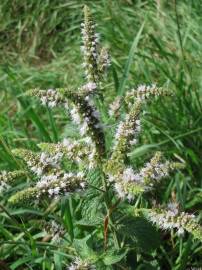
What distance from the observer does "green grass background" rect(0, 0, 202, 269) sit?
3199 mm

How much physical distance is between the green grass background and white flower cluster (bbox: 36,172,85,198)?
0.78 metres

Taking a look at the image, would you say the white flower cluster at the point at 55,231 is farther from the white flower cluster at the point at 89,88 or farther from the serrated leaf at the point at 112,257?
the white flower cluster at the point at 89,88

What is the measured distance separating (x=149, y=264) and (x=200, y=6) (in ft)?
8.27

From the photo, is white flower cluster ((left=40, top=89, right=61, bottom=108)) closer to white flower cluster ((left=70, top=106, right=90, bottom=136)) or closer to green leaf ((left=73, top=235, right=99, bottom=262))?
white flower cluster ((left=70, top=106, right=90, bottom=136))

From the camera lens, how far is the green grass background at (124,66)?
3.20 metres

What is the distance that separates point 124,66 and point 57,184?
1624mm

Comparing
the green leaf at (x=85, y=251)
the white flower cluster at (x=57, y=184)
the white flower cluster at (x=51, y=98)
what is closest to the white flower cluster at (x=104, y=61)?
the white flower cluster at (x=51, y=98)

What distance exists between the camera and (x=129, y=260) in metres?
2.37

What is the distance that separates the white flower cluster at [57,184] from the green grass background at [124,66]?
0.78 m

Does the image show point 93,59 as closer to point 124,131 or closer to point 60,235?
point 124,131

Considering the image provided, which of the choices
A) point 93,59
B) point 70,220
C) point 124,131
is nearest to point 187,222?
point 124,131

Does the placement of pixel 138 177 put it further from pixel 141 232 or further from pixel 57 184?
pixel 141 232

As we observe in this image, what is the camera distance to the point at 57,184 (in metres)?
1.75

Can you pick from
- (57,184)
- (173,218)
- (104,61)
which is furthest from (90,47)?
(173,218)
